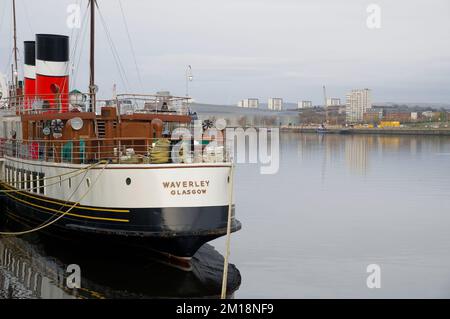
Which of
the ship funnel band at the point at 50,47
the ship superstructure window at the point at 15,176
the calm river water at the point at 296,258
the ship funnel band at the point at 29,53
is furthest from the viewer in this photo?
the ship funnel band at the point at 29,53

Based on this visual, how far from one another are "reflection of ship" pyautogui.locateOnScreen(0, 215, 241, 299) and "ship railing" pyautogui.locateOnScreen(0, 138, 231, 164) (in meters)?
3.89

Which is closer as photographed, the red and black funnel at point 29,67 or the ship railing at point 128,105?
the ship railing at point 128,105

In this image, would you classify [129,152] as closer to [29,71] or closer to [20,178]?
[20,178]

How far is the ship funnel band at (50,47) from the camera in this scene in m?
31.0

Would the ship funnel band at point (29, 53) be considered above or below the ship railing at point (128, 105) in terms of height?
above

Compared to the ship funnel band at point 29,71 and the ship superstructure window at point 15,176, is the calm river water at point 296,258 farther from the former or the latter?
the ship funnel band at point 29,71

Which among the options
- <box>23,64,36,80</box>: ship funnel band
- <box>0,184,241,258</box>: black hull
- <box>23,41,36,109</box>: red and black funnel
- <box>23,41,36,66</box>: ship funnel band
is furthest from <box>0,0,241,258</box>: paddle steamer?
<box>23,41,36,66</box>: ship funnel band

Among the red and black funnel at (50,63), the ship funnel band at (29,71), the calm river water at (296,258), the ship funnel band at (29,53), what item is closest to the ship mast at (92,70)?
the red and black funnel at (50,63)

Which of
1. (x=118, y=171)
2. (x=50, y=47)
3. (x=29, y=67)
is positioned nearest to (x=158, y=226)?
(x=118, y=171)

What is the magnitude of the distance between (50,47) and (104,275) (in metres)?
14.9

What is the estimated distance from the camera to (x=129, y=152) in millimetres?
22719

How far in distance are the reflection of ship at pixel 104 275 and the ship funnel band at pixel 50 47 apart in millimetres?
10757

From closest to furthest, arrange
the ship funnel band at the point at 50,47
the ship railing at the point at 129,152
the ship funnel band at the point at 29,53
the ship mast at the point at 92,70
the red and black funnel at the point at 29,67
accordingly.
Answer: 1. the ship railing at the point at 129,152
2. the ship mast at the point at 92,70
3. the ship funnel band at the point at 50,47
4. the red and black funnel at the point at 29,67
5. the ship funnel band at the point at 29,53
